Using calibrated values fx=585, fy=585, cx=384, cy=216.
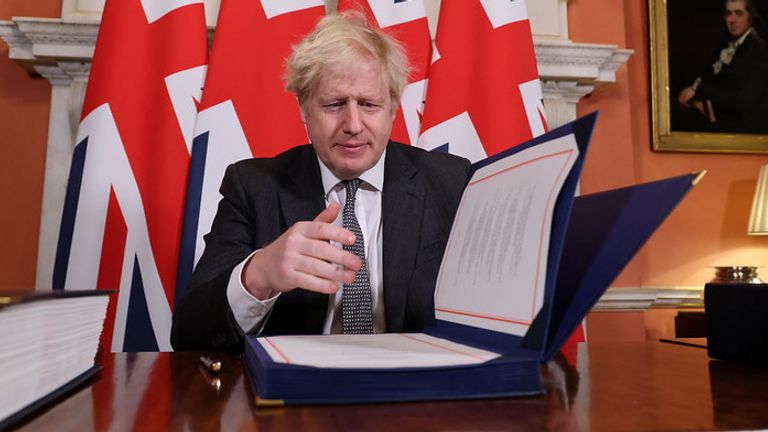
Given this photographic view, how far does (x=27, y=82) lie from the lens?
246 cm

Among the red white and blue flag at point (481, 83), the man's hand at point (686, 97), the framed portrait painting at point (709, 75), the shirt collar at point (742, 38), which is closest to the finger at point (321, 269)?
the red white and blue flag at point (481, 83)

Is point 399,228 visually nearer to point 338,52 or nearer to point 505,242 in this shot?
point 338,52

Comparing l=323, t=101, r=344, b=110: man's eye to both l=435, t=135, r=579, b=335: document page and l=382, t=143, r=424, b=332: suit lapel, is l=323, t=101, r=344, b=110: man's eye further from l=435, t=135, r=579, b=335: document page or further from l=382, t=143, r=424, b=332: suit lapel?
l=435, t=135, r=579, b=335: document page

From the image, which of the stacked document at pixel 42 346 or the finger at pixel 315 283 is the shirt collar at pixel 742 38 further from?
the stacked document at pixel 42 346

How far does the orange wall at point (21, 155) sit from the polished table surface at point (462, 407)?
78.9 inches

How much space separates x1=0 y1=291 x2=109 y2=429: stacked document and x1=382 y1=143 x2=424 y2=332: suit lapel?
2.39 ft

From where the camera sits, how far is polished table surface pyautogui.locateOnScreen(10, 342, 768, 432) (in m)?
0.46

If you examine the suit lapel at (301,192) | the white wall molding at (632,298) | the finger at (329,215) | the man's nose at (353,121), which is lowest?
the white wall molding at (632,298)

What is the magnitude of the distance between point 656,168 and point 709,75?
583 mm

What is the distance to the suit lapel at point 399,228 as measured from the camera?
1.34m

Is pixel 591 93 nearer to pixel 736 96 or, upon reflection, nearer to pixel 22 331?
pixel 736 96

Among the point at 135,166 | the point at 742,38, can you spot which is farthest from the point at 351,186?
the point at 742,38

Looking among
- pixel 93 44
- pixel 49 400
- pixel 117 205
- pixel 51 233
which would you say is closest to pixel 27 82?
pixel 93 44

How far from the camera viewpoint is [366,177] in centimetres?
152
